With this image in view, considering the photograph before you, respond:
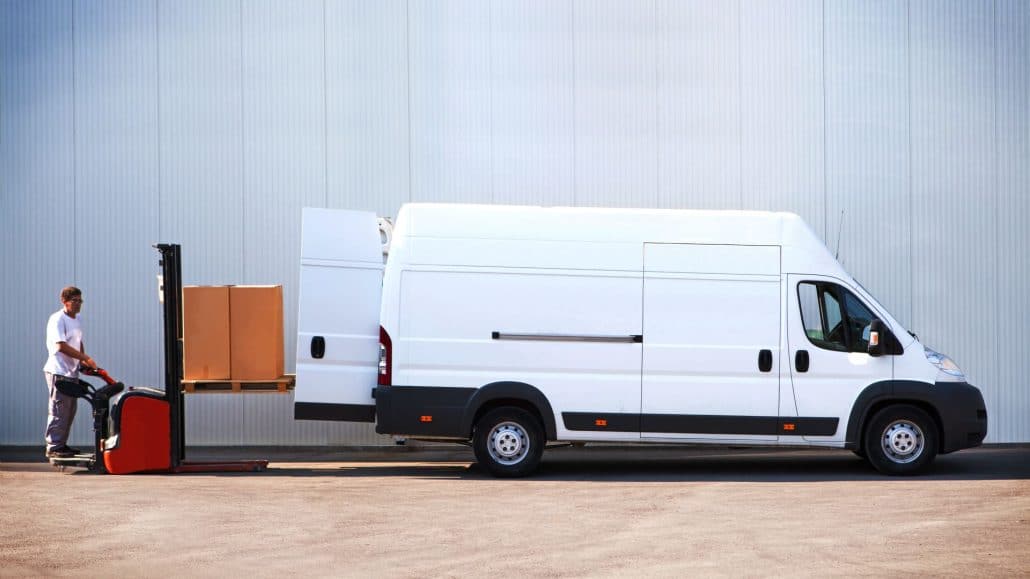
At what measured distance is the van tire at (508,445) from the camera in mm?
12031

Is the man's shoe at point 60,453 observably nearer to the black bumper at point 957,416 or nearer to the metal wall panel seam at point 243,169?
the metal wall panel seam at point 243,169

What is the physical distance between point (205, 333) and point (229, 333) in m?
0.25

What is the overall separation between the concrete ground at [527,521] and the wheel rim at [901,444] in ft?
0.90

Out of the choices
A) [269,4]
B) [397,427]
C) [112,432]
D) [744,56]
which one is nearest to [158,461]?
[112,432]

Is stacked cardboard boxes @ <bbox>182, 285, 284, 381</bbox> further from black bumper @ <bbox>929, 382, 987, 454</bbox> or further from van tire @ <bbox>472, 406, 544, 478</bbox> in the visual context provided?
black bumper @ <bbox>929, 382, 987, 454</bbox>

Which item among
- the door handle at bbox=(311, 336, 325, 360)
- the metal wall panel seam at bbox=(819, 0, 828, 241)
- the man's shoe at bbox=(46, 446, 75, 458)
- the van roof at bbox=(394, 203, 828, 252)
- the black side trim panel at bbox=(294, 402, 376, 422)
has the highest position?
the metal wall panel seam at bbox=(819, 0, 828, 241)

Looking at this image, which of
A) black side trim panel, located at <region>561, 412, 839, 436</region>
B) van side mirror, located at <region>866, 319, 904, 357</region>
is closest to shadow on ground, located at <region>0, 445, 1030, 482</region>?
black side trim panel, located at <region>561, 412, 839, 436</region>

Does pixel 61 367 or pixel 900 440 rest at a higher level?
pixel 61 367

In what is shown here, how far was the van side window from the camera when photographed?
12070 millimetres

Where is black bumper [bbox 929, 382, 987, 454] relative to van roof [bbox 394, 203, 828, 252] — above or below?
below

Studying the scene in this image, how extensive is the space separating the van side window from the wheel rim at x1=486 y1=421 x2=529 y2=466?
306 cm

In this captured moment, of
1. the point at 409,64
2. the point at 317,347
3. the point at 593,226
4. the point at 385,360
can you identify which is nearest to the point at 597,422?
the point at 593,226

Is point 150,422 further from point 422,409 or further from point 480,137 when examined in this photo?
point 480,137

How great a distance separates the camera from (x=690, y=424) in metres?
12.0
